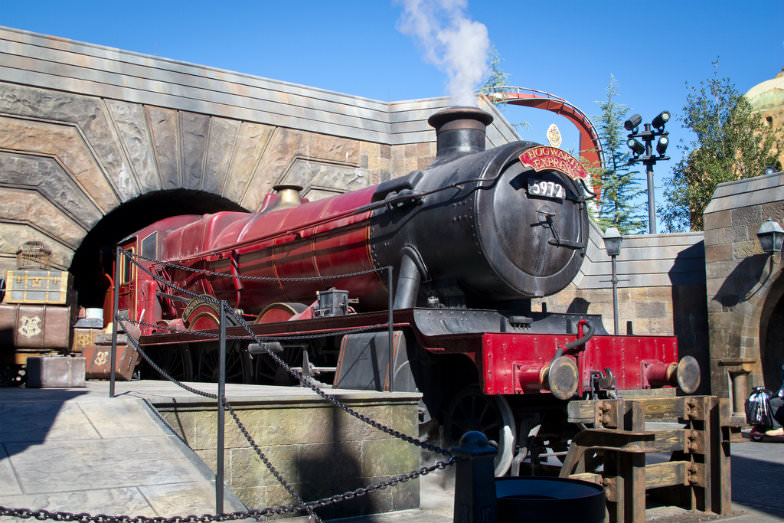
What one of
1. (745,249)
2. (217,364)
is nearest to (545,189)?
(217,364)

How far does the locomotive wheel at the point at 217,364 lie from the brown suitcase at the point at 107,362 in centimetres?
87

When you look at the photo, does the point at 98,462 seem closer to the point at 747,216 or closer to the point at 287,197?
the point at 287,197

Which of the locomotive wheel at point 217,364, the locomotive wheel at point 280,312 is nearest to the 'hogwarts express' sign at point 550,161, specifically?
the locomotive wheel at point 280,312

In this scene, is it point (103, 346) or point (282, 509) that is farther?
point (103, 346)

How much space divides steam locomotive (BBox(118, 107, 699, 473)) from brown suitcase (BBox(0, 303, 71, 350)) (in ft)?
6.90

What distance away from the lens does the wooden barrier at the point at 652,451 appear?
4512 millimetres

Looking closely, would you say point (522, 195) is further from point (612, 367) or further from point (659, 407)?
point (659, 407)

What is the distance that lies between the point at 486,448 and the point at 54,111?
11529mm

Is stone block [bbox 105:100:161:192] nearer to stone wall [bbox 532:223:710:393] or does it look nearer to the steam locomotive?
the steam locomotive

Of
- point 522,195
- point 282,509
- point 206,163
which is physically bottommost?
point 282,509

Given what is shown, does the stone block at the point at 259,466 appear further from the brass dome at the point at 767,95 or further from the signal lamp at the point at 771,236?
the brass dome at the point at 767,95

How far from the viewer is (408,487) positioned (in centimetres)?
505

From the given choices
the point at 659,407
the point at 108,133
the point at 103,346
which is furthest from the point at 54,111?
the point at 659,407

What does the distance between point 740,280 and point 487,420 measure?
750cm
